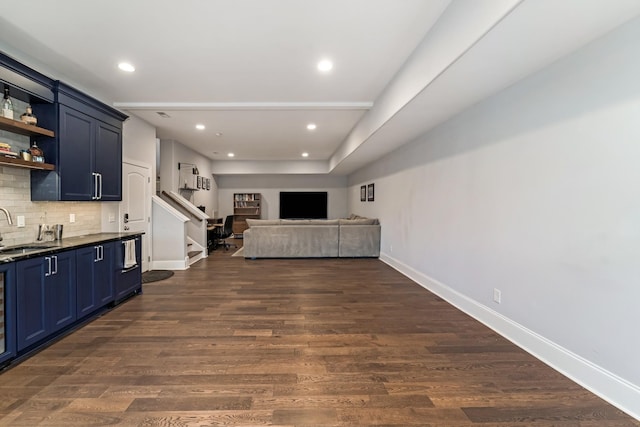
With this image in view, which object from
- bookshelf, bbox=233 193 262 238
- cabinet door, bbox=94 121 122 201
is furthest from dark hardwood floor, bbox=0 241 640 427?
bookshelf, bbox=233 193 262 238

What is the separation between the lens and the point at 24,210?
2885mm

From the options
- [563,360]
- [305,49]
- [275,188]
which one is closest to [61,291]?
[305,49]

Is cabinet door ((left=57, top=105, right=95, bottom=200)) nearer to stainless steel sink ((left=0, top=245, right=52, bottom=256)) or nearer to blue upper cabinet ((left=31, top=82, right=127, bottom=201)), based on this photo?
blue upper cabinet ((left=31, top=82, right=127, bottom=201))

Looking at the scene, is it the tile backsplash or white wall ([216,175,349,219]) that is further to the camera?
white wall ([216,175,349,219])

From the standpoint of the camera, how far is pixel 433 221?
408 cm

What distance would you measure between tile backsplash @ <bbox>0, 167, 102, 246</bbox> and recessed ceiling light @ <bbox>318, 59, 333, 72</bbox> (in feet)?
10.7

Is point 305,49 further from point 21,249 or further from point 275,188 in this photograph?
point 275,188

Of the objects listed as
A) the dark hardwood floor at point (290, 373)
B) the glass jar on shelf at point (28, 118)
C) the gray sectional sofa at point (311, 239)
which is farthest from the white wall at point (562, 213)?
the glass jar on shelf at point (28, 118)

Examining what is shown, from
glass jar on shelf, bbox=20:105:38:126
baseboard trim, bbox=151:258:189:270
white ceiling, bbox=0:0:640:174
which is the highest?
white ceiling, bbox=0:0:640:174

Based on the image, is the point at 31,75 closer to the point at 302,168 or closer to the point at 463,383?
the point at 463,383

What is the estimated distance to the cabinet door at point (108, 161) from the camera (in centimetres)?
353

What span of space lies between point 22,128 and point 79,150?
0.63 meters

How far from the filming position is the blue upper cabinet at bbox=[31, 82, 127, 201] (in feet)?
9.65

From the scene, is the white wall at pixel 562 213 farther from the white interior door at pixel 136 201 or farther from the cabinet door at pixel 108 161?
the white interior door at pixel 136 201
